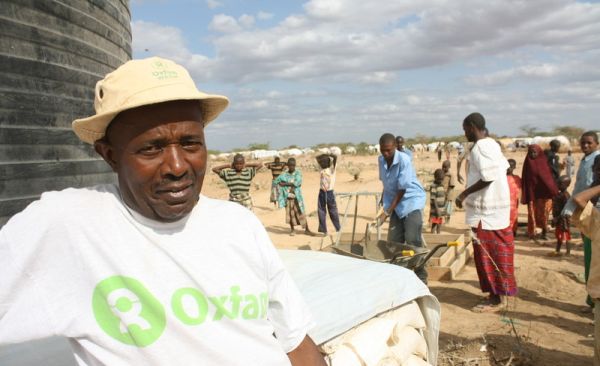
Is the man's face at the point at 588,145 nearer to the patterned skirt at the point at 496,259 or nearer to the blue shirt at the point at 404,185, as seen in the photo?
the patterned skirt at the point at 496,259

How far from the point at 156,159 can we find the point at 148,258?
26cm

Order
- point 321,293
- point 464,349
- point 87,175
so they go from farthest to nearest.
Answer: point 464,349 < point 87,175 < point 321,293

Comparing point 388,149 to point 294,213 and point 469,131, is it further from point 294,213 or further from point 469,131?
point 294,213

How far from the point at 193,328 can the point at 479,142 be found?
3.98 m

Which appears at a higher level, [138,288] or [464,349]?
[138,288]

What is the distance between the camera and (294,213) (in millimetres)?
9805

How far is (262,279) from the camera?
1324 mm

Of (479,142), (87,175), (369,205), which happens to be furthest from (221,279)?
(369,205)

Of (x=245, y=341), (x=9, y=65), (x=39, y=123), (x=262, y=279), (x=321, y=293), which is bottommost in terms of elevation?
(x=321, y=293)

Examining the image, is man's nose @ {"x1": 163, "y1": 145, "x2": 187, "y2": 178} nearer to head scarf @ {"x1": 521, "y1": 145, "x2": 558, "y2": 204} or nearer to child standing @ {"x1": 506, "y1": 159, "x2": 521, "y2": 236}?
child standing @ {"x1": 506, "y1": 159, "x2": 521, "y2": 236}

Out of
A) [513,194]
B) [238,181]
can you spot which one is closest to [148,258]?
[513,194]

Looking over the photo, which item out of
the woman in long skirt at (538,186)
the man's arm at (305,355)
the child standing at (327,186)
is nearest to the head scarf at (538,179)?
the woman in long skirt at (538,186)

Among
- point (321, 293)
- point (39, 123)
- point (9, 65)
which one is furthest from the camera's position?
point (39, 123)

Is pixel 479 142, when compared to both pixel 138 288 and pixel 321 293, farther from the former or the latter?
pixel 138 288
